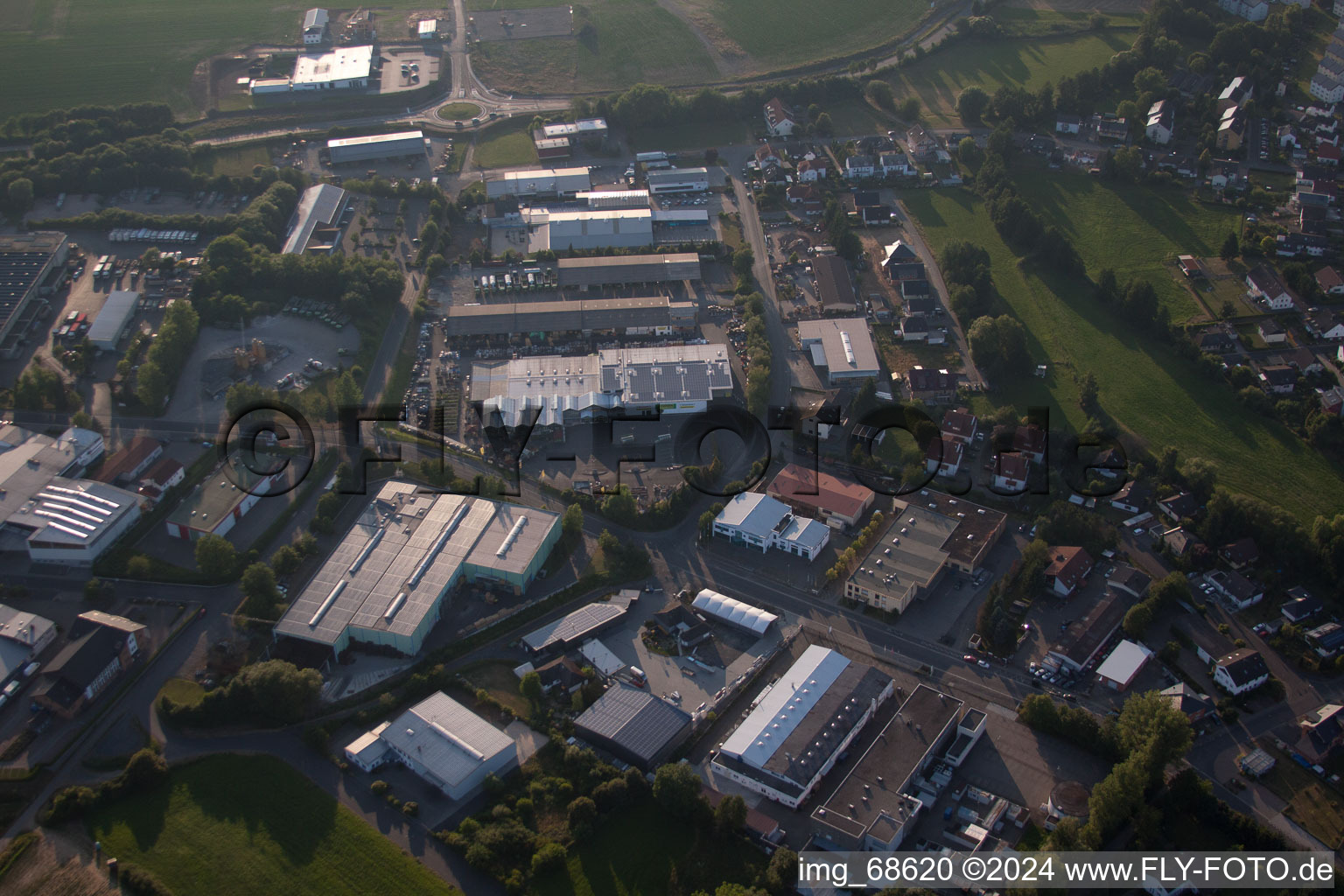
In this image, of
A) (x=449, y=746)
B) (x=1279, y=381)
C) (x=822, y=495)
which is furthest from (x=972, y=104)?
(x=449, y=746)

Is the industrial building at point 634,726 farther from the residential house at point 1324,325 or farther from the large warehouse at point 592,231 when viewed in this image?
the residential house at point 1324,325

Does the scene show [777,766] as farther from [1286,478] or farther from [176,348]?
[176,348]

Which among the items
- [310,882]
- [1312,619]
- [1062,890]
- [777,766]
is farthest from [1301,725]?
[310,882]

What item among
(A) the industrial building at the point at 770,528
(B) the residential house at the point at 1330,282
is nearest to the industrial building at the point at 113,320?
(A) the industrial building at the point at 770,528

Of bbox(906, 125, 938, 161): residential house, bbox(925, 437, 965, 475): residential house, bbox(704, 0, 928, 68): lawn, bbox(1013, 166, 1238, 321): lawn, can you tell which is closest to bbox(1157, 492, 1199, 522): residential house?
bbox(925, 437, 965, 475): residential house

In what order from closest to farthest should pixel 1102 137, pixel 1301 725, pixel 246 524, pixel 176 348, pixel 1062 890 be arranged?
pixel 1062 890
pixel 1301 725
pixel 246 524
pixel 176 348
pixel 1102 137

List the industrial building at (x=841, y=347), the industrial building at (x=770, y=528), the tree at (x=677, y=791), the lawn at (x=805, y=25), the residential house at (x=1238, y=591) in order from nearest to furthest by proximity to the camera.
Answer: the tree at (x=677, y=791)
the residential house at (x=1238, y=591)
the industrial building at (x=770, y=528)
the industrial building at (x=841, y=347)
the lawn at (x=805, y=25)
